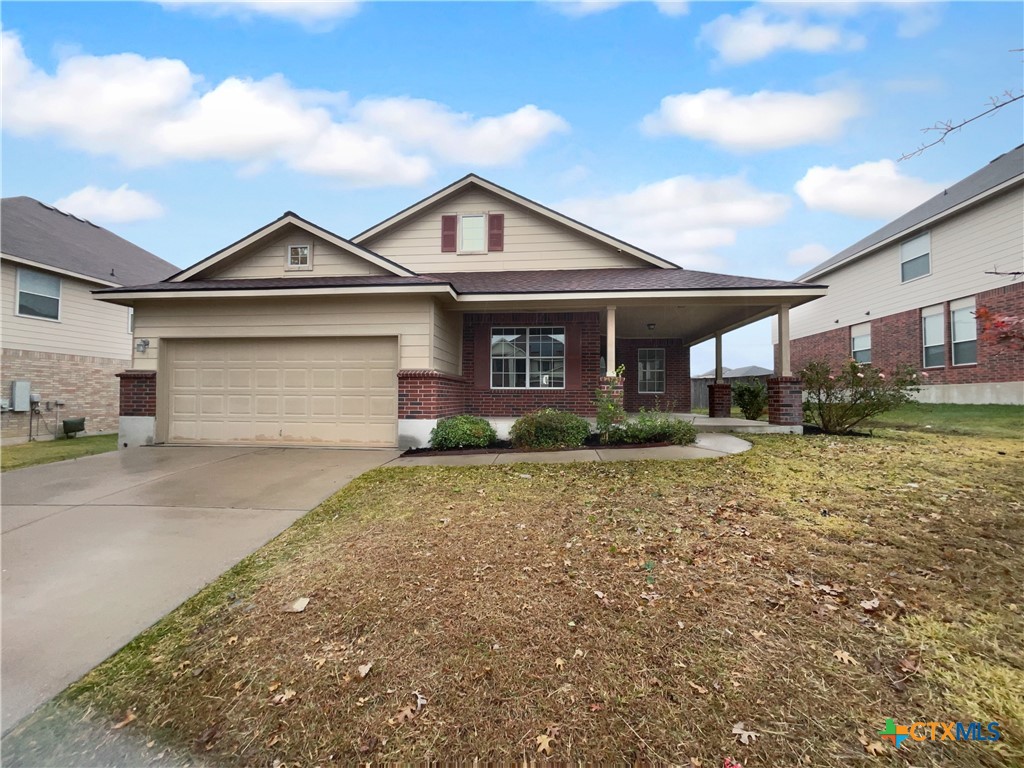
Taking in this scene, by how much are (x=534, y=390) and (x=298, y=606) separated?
27.5ft

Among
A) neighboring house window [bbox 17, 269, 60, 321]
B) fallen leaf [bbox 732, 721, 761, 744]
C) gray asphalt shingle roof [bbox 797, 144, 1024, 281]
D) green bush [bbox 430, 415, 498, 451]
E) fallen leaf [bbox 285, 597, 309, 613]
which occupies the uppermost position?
gray asphalt shingle roof [bbox 797, 144, 1024, 281]

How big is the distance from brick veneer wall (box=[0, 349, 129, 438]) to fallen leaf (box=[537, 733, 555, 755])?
17013 millimetres

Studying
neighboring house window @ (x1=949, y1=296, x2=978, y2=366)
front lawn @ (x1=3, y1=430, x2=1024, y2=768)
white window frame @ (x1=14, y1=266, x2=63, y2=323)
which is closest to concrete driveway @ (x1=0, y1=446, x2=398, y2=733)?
front lawn @ (x1=3, y1=430, x2=1024, y2=768)

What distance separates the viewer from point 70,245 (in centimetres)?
1515

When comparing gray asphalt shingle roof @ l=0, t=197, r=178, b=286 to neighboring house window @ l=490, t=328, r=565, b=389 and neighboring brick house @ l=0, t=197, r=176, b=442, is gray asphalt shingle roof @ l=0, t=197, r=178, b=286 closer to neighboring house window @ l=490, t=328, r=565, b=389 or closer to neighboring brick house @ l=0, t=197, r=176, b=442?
neighboring brick house @ l=0, t=197, r=176, b=442

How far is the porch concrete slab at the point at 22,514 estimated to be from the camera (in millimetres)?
4789

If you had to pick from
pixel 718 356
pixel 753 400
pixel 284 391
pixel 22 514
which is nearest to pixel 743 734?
pixel 22 514

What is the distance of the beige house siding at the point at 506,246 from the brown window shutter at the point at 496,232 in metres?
0.11

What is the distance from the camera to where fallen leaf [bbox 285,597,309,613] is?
303cm

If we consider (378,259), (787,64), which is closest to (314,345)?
(378,259)

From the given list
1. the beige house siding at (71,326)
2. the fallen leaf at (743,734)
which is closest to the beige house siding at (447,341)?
the fallen leaf at (743,734)

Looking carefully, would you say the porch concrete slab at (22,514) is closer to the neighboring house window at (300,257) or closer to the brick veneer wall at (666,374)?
the neighboring house window at (300,257)

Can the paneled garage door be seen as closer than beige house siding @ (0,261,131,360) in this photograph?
Yes

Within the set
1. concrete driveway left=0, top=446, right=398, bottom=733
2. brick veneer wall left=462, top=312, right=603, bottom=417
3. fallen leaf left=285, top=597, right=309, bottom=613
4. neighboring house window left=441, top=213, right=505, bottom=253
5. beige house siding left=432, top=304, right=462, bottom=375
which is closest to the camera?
concrete driveway left=0, top=446, right=398, bottom=733
